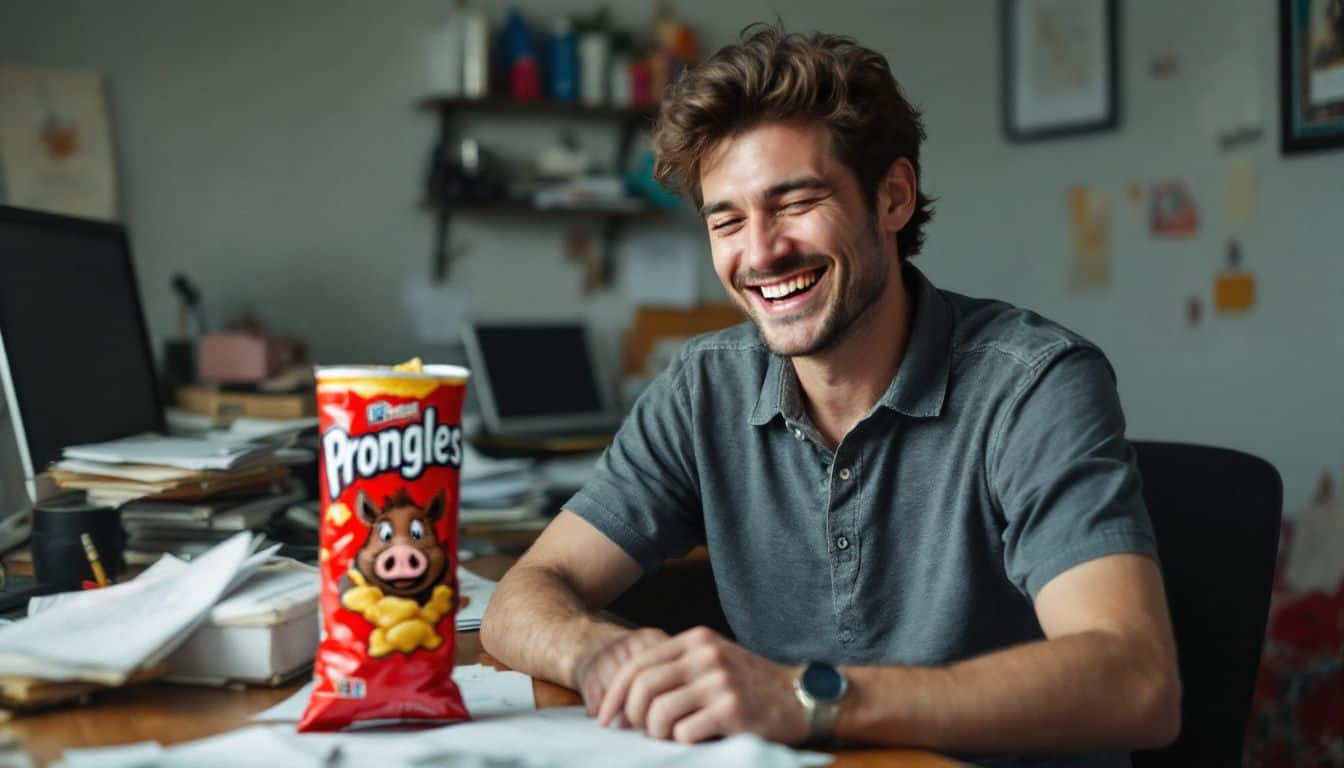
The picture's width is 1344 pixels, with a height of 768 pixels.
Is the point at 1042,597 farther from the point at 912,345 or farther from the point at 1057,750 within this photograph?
the point at 912,345

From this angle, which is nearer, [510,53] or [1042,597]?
[1042,597]

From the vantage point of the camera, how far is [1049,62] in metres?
3.18

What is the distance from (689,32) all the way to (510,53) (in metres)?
0.52

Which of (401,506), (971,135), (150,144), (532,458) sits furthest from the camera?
(971,135)

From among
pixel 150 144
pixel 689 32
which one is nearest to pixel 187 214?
pixel 150 144

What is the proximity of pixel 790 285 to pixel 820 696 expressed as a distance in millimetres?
609

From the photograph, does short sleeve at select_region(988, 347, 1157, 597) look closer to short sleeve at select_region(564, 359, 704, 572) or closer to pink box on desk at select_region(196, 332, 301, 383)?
short sleeve at select_region(564, 359, 704, 572)

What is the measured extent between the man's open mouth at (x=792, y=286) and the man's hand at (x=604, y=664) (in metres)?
0.51

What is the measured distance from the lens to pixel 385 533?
83cm

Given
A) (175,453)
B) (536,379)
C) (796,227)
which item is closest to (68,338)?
(175,453)

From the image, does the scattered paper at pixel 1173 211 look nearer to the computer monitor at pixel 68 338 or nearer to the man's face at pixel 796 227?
the man's face at pixel 796 227

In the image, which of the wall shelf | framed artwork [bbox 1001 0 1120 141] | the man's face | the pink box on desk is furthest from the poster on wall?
framed artwork [bbox 1001 0 1120 141]

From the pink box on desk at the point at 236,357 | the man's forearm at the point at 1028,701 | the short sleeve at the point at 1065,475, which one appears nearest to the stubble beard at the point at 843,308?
the short sleeve at the point at 1065,475

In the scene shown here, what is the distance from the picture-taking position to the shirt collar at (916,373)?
132cm
